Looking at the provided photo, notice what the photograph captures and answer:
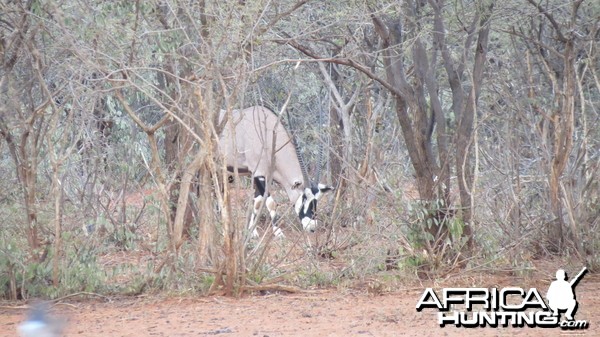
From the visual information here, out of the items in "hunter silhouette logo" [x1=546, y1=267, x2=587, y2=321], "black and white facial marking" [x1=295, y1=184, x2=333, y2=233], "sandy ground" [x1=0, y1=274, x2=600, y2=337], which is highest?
"black and white facial marking" [x1=295, y1=184, x2=333, y2=233]

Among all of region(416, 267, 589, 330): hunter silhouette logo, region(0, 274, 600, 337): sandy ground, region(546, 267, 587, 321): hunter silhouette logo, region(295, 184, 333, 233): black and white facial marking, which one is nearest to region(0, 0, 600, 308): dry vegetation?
region(0, 274, 600, 337): sandy ground

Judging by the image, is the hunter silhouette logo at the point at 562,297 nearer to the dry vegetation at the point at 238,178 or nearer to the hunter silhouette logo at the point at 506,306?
the hunter silhouette logo at the point at 506,306

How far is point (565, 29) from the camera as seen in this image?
906cm

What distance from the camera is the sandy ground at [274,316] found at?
255 inches

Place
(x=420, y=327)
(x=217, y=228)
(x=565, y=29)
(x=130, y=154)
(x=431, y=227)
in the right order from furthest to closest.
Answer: (x=130, y=154)
(x=565, y=29)
(x=431, y=227)
(x=217, y=228)
(x=420, y=327)

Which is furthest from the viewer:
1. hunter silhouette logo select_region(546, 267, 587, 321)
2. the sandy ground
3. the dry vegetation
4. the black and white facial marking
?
the black and white facial marking

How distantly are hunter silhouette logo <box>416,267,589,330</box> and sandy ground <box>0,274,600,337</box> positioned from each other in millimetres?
82

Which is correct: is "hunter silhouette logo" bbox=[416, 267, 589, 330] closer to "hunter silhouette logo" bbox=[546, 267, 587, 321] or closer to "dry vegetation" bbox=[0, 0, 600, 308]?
"hunter silhouette logo" bbox=[546, 267, 587, 321]

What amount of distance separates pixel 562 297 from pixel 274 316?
6.89 feet

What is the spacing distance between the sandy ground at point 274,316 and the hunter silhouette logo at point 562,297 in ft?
0.32

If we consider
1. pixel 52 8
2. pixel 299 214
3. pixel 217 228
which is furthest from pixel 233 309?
pixel 299 214

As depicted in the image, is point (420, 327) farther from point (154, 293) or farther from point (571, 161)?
point (571, 161)

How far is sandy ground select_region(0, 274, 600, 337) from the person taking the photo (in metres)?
6.48

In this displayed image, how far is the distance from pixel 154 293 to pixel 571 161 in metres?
4.24
